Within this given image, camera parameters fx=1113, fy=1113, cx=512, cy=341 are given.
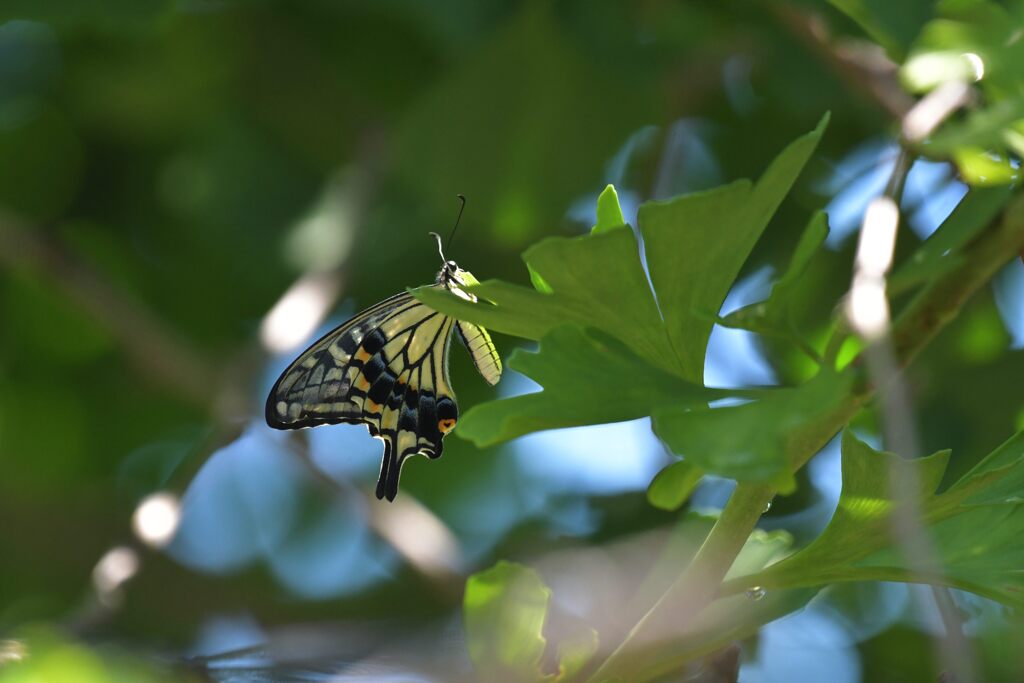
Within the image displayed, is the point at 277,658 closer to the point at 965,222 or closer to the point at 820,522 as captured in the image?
the point at 965,222

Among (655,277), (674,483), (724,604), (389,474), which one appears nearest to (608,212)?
(655,277)

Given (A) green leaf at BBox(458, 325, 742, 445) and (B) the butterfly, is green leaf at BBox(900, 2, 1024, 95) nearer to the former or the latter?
(A) green leaf at BBox(458, 325, 742, 445)

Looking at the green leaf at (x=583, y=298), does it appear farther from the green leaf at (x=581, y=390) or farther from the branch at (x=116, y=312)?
the branch at (x=116, y=312)

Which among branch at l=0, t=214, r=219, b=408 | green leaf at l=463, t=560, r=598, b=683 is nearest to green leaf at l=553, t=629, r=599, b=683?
green leaf at l=463, t=560, r=598, b=683

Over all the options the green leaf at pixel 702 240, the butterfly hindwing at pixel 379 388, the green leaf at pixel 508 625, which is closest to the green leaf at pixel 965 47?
the green leaf at pixel 702 240

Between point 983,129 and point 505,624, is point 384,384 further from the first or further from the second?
point 983,129
